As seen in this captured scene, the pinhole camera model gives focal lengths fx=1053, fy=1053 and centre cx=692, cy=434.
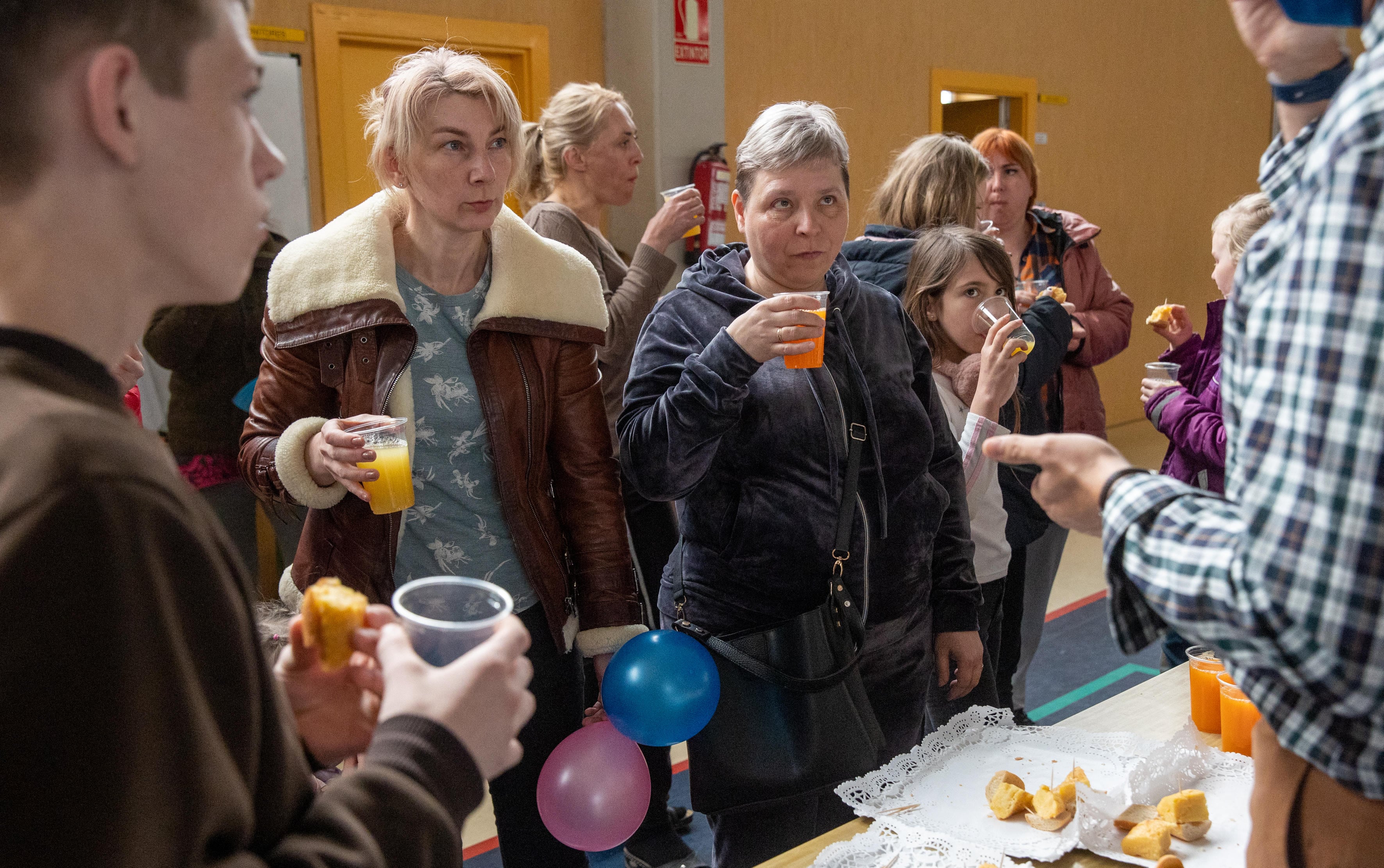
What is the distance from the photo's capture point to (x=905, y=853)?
55.4 inches

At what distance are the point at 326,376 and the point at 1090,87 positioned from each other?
323 inches

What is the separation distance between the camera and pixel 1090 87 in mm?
8609

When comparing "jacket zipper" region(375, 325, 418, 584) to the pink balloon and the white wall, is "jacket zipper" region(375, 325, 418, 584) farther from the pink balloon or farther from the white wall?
the white wall

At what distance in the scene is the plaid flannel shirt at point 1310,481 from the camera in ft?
2.42

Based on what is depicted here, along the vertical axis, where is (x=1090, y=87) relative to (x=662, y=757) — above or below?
above

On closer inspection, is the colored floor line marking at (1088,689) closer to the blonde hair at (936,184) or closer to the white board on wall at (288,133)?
the blonde hair at (936,184)

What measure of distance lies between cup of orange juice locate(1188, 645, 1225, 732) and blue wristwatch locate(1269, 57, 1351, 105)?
113 centimetres

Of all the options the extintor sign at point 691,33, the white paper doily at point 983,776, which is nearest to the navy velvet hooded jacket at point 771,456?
the white paper doily at point 983,776

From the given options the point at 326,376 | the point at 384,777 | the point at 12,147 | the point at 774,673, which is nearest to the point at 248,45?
the point at 12,147

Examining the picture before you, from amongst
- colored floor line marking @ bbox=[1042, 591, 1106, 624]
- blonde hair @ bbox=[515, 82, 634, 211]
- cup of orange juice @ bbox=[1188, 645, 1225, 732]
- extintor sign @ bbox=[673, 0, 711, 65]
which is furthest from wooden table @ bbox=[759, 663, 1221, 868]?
extintor sign @ bbox=[673, 0, 711, 65]

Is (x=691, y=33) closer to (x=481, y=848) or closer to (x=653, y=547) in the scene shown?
(x=653, y=547)

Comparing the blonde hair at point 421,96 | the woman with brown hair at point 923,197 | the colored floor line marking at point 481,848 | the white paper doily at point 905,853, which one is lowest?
the colored floor line marking at point 481,848

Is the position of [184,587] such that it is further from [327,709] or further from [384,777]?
[327,709]

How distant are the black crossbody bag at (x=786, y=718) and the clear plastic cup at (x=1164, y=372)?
62.8 inches
